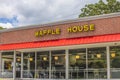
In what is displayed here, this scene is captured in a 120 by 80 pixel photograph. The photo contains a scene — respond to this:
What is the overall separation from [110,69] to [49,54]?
6.85 meters

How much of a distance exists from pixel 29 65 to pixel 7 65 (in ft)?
10.2

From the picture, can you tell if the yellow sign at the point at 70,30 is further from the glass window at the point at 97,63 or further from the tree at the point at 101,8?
the tree at the point at 101,8

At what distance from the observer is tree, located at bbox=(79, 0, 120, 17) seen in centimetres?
4634

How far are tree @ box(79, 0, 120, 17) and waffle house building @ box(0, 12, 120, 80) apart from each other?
19.3 m

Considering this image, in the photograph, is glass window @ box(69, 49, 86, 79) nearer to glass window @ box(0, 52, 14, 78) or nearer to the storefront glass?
the storefront glass

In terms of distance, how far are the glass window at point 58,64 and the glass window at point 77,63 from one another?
0.90m

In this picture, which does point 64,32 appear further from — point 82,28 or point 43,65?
point 43,65

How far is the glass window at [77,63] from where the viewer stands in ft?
86.7

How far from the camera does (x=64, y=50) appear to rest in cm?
2800

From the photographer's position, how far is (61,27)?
90.1ft

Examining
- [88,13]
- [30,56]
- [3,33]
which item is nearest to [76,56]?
[30,56]

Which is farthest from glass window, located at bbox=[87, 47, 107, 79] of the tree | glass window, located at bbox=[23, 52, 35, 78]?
the tree

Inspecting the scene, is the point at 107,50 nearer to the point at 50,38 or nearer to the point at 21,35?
the point at 50,38

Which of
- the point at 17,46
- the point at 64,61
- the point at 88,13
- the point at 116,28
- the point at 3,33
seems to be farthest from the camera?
the point at 88,13
